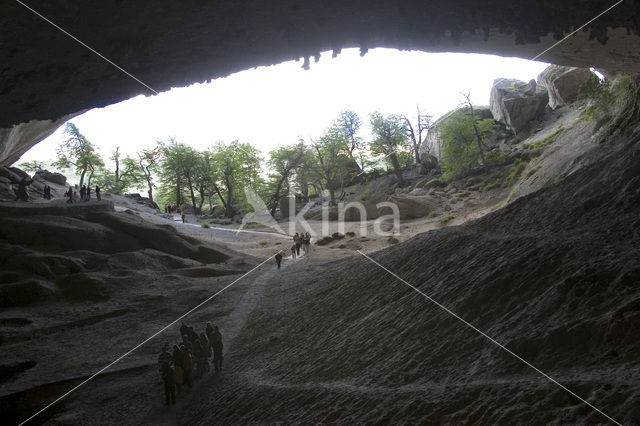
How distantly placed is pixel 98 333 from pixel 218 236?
23.3 metres

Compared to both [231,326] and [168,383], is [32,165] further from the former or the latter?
[168,383]

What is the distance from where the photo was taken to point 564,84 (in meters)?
39.9

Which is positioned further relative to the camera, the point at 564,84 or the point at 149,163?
the point at 149,163

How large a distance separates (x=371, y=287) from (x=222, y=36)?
8.07m

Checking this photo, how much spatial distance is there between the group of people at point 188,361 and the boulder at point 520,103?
159ft

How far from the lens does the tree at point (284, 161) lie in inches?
1973

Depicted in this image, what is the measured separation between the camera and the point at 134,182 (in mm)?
62062

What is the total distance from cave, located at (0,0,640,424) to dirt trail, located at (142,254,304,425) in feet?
0.48

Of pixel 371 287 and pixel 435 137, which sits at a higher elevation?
pixel 435 137

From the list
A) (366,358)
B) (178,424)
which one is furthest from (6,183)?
(366,358)

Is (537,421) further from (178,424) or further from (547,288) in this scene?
(178,424)

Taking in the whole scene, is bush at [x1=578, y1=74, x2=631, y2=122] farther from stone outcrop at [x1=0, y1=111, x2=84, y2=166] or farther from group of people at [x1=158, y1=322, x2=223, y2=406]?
stone outcrop at [x1=0, y1=111, x2=84, y2=166]

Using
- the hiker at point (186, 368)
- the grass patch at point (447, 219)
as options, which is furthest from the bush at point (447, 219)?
the hiker at point (186, 368)

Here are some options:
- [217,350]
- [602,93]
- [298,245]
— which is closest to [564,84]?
[602,93]
